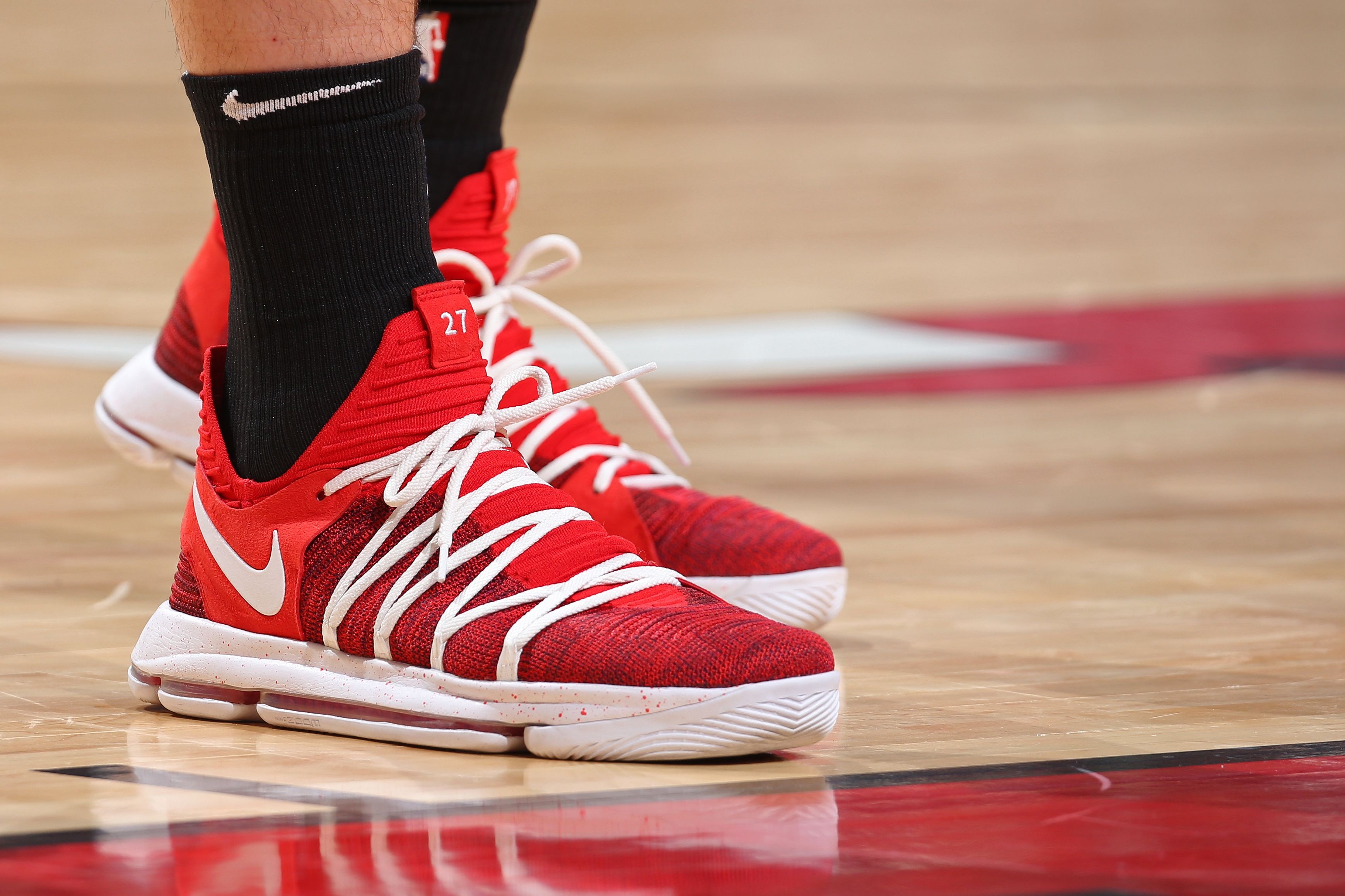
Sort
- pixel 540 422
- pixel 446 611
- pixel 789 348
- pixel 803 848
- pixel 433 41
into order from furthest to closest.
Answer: pixel 789 348 < pixel 433 41 < pixel 540 422 < pixel 446 611 < pixel 803 848

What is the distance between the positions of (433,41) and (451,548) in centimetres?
42

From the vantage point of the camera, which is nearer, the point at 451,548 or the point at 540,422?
the point at 451,548

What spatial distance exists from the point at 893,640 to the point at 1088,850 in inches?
14.8

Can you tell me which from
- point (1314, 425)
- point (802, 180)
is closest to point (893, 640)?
point (1314, 425)

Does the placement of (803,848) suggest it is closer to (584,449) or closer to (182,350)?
(584,449)

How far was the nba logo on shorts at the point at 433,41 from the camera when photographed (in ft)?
3.43

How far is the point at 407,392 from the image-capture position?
755 mm

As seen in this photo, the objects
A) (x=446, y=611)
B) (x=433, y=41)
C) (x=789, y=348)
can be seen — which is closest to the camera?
(x=446, y=611)

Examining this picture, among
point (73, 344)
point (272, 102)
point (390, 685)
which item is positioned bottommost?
point (73, 344)

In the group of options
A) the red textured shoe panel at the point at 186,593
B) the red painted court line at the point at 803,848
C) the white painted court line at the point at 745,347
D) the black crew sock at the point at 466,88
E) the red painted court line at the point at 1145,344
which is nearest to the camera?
the red painted court line at the point at 803,848

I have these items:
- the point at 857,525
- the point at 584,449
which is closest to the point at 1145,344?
the point at 857,525

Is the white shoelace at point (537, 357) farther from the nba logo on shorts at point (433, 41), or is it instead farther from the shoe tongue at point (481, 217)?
the nba logo on shorts at point (433, 41)

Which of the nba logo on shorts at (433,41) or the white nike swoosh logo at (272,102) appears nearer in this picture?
the white nike swoosh logo at (272,102)

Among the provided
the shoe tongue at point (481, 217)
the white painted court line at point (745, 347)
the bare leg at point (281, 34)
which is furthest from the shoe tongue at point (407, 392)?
the white painted court line at point (745, 347)
